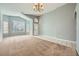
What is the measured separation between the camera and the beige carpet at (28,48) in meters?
3.01

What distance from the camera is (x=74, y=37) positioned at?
2.97 m

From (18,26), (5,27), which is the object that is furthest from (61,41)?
(5,27)

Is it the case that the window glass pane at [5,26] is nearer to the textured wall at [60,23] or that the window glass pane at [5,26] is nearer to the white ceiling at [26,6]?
the white ceiling at [26,6]

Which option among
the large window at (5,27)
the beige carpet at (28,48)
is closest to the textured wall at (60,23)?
the beige carpet at (28,48)

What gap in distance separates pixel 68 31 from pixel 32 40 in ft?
2.65

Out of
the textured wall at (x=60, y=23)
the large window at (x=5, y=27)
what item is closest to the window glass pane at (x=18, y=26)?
the large window at (x=5, y=27)

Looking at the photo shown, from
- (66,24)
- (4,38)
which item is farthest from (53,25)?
(4,38)

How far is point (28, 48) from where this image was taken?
120 inches

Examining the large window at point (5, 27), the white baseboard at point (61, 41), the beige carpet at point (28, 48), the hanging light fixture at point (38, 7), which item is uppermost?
the hanging light fixture at point (38, 7)

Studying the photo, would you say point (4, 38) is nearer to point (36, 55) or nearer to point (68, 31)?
point (36, 55)

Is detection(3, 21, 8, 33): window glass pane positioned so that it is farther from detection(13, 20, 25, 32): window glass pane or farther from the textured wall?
the textured wall

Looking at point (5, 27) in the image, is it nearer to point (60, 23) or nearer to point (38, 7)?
point (38, 7)

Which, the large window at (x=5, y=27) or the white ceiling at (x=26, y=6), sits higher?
the white ceiling at (x=26, y=6)

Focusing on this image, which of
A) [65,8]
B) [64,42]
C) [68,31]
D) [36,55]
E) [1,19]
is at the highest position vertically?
[65,8]
